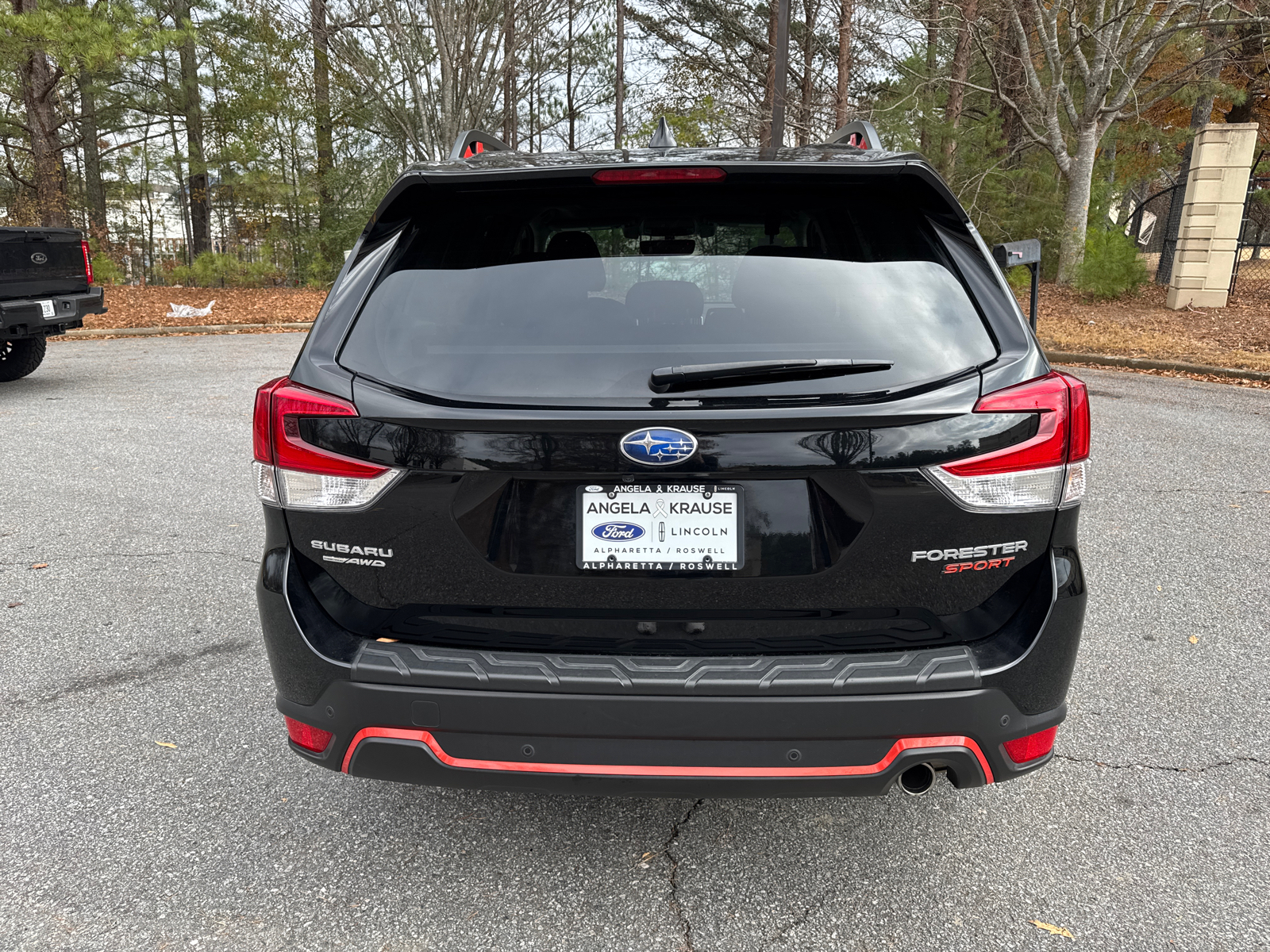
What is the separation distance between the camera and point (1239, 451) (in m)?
7.36

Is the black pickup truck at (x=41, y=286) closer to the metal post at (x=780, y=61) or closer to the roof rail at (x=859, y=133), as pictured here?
the roof rail at (x=859, y=133)

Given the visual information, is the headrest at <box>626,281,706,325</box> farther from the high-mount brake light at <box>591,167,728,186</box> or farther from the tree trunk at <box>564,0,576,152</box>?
the tree trunk at <box>564,0,576,152</box>

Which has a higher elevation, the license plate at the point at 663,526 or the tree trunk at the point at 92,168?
the tree trunk at the point at 92,168

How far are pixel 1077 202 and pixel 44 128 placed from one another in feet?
70.5

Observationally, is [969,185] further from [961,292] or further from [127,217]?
[127,217]

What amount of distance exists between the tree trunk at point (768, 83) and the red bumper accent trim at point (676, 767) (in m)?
20.8

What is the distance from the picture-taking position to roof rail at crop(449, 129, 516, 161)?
110 inches

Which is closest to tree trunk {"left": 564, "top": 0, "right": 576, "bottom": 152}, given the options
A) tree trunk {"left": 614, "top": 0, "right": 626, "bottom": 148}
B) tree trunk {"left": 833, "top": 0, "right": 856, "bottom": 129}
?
tree trunk {"left": 614, "top": 0, "right": 626, "bottom": 148}

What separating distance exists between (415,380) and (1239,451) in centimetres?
761

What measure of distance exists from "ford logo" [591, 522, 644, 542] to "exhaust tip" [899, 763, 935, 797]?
805 millimetres

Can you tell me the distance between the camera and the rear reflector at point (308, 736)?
213cm

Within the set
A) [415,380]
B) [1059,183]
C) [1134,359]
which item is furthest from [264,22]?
[415,380]

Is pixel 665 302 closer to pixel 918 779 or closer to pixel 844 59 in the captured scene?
pixel 918 779

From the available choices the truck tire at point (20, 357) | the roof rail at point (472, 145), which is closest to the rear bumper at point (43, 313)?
the truck tire at point (20, 357)
